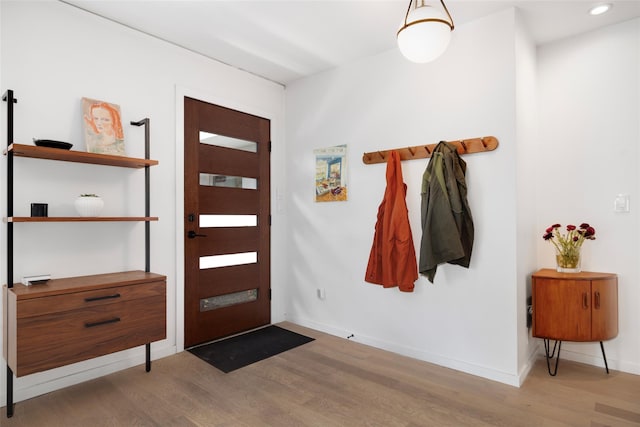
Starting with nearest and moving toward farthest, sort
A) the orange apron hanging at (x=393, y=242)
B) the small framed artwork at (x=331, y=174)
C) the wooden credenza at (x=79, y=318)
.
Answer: the wooden credenza at (x=79, y=318) < the orange apron hanging at (x=393, y=242) < the small framed artwork at (x=331, y=174)

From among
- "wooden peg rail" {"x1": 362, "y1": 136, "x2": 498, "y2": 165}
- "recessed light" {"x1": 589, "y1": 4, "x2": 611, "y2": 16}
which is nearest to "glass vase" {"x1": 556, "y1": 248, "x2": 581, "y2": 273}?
"wooden peg rail" {"x1": 362, "y1": 136, "x2": 498, "y2": 165}

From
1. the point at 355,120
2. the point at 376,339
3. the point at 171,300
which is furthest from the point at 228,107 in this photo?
the point at 376,339

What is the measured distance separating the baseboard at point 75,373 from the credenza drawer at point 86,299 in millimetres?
580

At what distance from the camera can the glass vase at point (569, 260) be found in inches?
107

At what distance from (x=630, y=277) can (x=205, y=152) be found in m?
3.54

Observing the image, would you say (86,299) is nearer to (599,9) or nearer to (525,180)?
(525,180)

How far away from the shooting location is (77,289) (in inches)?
86.3

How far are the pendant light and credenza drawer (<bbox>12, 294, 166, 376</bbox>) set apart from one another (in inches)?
87.7

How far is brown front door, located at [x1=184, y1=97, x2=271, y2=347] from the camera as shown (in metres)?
3.21

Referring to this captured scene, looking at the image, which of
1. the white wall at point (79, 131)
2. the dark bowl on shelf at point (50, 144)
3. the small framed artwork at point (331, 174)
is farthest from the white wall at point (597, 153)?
the dark bowl on shelf at point (50, 144)

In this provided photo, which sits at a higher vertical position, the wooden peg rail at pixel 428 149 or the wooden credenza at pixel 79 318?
the wooden peg rail at pixel 428 149

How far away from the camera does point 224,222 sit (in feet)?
11.4

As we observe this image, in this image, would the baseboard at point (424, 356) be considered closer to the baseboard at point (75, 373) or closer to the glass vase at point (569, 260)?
the glass vase at point (569, 260)

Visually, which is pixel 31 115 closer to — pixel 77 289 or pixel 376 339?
pixel 77 289
